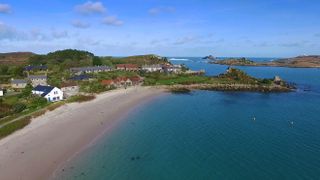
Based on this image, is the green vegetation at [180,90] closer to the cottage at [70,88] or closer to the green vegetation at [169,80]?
the green vegetation at [169,80]

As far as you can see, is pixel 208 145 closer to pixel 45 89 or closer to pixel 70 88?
pixel 45 89

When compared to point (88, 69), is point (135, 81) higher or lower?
lower

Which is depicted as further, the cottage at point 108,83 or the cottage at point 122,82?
the cottage at point 122,82

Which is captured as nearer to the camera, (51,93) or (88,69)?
(51,93)

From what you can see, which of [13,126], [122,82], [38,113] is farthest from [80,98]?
[122,82]

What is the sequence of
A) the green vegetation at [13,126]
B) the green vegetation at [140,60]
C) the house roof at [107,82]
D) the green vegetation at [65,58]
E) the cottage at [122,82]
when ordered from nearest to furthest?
the green vegetation at [13,126], the house roof at [107,82], the cottage at [122,82], the green vegetation at [65,58], the green vegetation at [140,60]

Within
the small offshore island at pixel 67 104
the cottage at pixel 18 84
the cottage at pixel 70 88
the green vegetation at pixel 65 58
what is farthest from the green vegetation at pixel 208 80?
the green vegetation at pixel 65 58

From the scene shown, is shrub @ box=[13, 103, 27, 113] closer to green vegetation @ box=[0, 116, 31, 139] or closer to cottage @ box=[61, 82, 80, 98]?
green vegetation @ box=[0, 116, 31, 139]

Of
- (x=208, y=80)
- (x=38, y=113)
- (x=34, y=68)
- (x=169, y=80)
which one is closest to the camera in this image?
(x=38, y=113)
